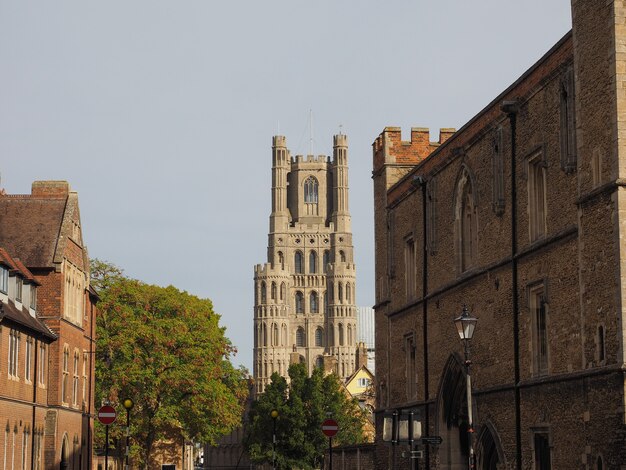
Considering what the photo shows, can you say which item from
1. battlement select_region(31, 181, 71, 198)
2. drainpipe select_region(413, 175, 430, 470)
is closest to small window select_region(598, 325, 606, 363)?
drainpipe select_region(413, 175, 430, 470)

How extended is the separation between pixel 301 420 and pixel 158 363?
3168 centimetres

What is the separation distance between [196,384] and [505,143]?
4040cm

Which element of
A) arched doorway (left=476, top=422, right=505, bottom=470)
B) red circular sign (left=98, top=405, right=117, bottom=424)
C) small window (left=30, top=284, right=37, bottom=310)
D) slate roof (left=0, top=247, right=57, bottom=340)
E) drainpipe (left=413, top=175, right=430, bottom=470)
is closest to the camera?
arched doorway (left=476, top=422, right=505, bottom=470)

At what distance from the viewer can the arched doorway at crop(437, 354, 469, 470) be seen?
4097 centimetres

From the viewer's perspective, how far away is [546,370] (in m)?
32.2

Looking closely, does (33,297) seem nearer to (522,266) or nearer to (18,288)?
Result: (18,288)

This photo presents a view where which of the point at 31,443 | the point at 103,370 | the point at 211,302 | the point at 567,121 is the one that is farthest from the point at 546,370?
the point at 211,302

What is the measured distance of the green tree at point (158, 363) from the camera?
7125cm

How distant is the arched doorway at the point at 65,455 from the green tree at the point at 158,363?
1944 centimetres

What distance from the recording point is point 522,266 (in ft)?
111

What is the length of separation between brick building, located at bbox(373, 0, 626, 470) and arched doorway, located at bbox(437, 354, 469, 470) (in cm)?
6

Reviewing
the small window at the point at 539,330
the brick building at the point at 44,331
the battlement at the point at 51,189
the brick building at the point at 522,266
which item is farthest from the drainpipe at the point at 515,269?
the battlement at the point at 51,189

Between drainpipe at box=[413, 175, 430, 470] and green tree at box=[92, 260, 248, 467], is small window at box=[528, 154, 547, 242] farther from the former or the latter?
green tree at box=[92, 260, 248, 467]

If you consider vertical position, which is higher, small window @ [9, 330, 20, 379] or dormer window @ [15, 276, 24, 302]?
dormer window @ [15, 276, 24, 302]
